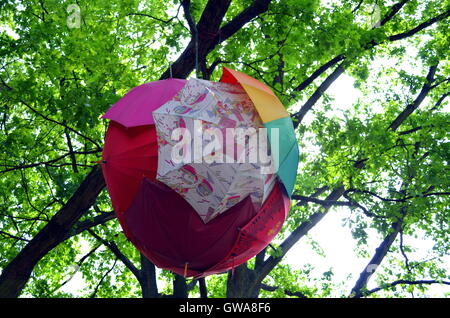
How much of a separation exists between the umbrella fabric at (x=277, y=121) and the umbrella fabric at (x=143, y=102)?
558mm

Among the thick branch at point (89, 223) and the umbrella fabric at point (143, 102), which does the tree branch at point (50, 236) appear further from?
the umbrella fabric at point (143, 102)

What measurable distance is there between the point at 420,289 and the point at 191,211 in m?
9.98

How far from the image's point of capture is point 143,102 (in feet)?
14.5

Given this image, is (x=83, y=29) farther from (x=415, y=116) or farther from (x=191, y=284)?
(x=415, y=116)

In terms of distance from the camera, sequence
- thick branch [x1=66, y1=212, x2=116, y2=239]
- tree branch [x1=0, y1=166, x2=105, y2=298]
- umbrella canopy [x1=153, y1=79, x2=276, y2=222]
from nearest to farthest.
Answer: umbrella canopy [x1=153, y1=79, x2=276, y2=222] < tree branch [x1=0, y1=166, x2=105, y2=298] < thick branch [x1=66, y1=212, x2=116, y2=239]

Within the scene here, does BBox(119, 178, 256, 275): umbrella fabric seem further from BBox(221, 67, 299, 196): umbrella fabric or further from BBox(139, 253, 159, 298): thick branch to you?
BBox(139, 253, 159, 298): thick branch

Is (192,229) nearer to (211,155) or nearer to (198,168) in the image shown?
(198,168)

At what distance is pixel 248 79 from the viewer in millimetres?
4742

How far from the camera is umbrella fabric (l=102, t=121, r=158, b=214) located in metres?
4.11

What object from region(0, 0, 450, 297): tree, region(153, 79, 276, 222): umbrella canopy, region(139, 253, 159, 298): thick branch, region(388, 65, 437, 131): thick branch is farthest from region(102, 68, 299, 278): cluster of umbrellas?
region(388, 65, 437, 131): thick branch

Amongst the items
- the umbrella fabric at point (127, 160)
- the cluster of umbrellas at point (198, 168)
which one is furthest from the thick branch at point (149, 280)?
the umbrella fabric at point (127, 160)

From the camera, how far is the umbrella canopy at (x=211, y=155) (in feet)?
13.2

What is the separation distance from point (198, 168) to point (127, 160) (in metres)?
0.61
